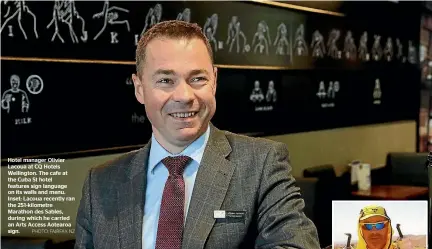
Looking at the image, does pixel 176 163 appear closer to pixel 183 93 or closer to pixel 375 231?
pixel 183 93

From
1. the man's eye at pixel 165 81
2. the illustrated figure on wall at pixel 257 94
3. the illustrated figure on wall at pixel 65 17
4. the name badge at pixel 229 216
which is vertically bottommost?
the name badge at pixel 229 216

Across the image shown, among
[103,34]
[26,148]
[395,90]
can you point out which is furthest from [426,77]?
[26,148]

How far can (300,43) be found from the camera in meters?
4.05

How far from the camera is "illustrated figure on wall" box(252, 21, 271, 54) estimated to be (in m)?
3.69

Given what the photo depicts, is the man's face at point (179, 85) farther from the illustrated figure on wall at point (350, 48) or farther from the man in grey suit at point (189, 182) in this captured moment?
the illustrated figure on wall at point (350, 48)

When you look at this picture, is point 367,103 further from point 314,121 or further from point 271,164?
point 271,164

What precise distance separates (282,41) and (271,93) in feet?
1.07

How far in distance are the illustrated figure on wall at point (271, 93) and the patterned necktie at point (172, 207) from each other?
8.06ft

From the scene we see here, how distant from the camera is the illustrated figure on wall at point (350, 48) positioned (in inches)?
170

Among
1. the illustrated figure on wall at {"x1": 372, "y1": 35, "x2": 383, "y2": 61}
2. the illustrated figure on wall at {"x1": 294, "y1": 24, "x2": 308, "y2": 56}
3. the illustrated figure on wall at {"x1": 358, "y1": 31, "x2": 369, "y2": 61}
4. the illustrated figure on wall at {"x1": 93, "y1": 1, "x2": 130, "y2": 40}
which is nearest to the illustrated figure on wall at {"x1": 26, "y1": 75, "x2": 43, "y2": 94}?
the illustrated figure on wall at {"x1": 93, "y1": 1, "x2": 130, "y2": 40}

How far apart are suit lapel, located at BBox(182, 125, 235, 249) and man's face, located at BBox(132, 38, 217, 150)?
7cm

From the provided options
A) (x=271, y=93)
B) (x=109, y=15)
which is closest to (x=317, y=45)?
(x=271, y=93)

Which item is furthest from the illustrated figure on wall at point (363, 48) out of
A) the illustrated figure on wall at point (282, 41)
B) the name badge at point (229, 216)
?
the name badge at point (229, 216)

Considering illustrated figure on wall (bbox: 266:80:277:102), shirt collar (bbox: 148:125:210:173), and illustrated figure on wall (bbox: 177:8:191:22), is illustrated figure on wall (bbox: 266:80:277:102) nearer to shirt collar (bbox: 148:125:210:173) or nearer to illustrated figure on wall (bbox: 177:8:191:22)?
illustrated figure on wall (bbox: 177:8:191:22)
